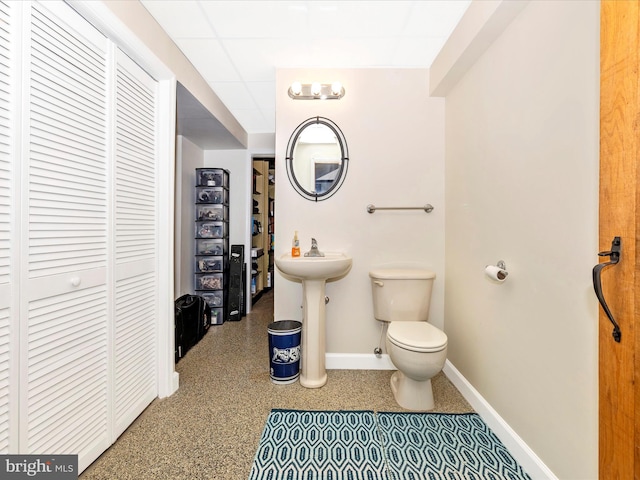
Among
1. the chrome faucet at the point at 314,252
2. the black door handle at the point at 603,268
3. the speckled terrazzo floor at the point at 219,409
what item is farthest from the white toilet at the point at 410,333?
the black door handle at the point at 603,268

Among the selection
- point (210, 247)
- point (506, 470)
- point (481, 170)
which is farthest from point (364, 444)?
point (210, 247)

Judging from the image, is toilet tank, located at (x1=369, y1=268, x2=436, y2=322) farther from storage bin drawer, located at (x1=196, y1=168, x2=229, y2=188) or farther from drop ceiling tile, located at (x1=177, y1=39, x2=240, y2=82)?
storage bin drawer, located at (x1=196, y1=168, x2=229, y2=188)

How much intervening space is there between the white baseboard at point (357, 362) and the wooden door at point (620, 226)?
4.76ft

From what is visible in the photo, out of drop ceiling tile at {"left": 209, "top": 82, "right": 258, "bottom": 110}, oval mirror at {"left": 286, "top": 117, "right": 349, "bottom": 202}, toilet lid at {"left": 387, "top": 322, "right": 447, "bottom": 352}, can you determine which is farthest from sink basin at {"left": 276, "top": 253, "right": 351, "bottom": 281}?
drop ceiling tile at {"left": 209, "top": 82, "right": 258, "bottom": 110}

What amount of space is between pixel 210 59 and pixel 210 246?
1.98 m

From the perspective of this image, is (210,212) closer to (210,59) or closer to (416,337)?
(210,59)

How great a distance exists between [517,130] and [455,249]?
2.95ft

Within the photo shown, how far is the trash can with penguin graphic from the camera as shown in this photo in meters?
2.10

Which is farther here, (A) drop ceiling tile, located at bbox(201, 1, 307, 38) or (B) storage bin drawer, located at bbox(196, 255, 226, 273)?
(B) storage bin drawer, located at bbox(196, 255, 226, 273)

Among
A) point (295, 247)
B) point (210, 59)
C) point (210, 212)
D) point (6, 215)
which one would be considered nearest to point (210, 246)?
point (210, 212)

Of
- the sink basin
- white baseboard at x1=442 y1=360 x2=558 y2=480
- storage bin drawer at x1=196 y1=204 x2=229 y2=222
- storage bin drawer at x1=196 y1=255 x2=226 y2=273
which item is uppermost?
storage bin drawer at x1=196 y1=204 x2=229 y2=222

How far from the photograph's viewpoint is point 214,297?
11.5 ft

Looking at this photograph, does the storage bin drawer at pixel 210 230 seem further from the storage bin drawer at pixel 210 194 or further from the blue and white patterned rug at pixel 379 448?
the blue and white patterned rug at pixel 379 448

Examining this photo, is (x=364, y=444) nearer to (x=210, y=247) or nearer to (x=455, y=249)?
(x=455, y=249)
